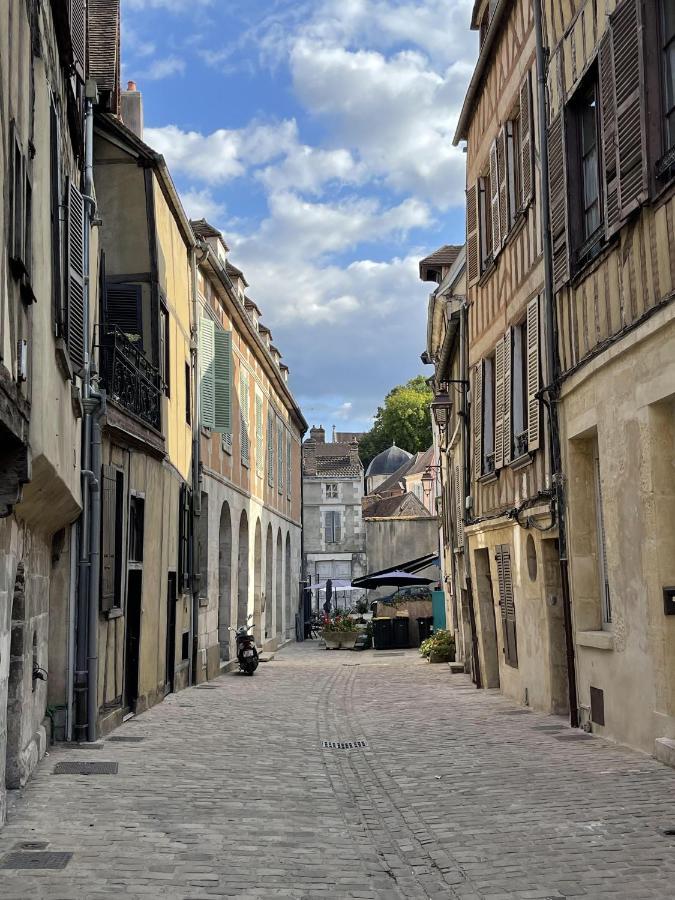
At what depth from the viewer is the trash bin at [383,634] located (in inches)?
1152

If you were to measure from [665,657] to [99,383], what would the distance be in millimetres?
6320

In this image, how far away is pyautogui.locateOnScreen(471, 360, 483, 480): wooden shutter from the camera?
15.2m

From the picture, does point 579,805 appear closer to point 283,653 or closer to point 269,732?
point 269,732

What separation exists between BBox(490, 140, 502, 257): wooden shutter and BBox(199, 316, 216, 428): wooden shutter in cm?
608

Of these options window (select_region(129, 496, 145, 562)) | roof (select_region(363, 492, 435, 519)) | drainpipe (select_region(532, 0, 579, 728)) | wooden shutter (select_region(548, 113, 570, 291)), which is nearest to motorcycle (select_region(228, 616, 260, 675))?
window (select_region(129, 496, 145, 562))

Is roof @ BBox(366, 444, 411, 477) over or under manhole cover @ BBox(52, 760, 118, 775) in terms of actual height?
over

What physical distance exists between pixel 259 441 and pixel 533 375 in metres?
16.2

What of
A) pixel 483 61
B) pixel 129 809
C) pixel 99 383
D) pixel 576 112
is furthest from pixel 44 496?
pixel 483 61

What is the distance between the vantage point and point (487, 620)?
614 inches

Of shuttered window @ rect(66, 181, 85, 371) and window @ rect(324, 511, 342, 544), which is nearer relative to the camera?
shuttered window @ rect(66, 181, 85, 371)

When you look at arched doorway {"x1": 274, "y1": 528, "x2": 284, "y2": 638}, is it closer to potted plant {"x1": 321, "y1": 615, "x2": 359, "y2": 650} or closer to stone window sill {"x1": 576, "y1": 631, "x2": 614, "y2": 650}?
potted plant {"x1": 321, "y1": 615, "x2": 359, "y2": 650}

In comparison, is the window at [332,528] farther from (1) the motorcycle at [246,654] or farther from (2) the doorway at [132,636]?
(2) the doorway at [132,636]

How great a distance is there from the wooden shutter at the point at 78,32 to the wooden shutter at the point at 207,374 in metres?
7.84

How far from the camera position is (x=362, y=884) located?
211 inches
